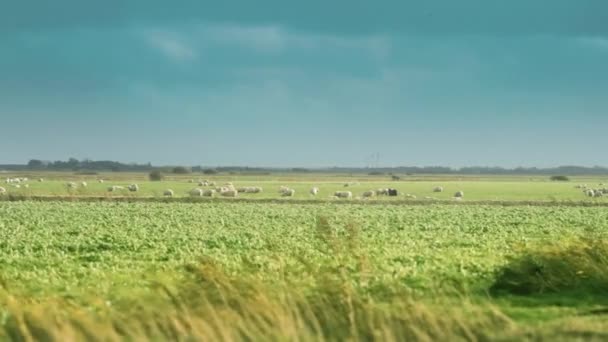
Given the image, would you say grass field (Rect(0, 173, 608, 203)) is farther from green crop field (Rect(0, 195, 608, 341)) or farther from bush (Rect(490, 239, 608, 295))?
bush (Rect(490, 239, 608, 295))

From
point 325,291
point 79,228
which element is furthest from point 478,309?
point 79,228

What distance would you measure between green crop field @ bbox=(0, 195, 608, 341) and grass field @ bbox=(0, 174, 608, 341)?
0.15ft

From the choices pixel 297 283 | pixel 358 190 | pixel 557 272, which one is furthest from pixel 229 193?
pixel 297 283

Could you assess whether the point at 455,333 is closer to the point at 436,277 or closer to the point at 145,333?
the point at 145,333

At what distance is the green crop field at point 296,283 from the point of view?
39.1ft

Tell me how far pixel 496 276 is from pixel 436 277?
1487 mm

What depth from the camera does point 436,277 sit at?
20.8m

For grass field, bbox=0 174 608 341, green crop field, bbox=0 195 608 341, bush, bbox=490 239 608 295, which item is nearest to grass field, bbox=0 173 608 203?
grass field, bbox=0 174 608 341

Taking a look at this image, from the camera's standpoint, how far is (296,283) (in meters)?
15.4

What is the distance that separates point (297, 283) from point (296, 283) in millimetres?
88

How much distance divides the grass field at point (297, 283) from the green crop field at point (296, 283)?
45 mm

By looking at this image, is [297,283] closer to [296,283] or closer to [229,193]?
[296,283]

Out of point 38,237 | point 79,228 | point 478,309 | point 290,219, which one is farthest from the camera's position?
point 290,219

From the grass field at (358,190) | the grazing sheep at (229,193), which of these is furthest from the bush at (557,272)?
the grazing sheep at (229,193)
